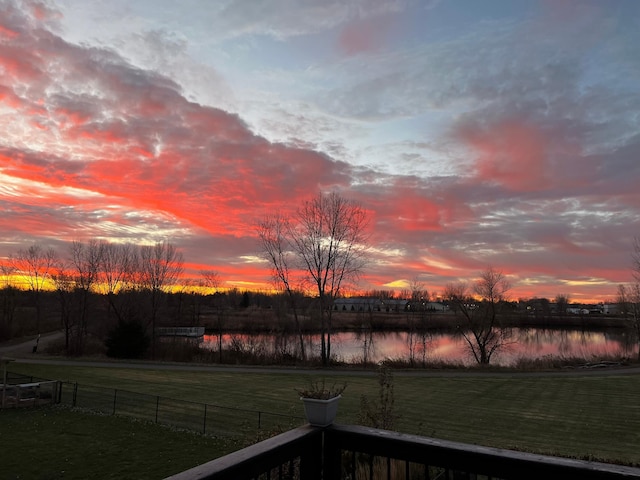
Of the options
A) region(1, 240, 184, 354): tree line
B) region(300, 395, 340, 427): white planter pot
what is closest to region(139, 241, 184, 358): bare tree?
region(1, 240, 184, 354): tree line

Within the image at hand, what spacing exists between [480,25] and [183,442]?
46.9 feet

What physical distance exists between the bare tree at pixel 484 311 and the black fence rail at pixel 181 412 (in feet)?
82.8

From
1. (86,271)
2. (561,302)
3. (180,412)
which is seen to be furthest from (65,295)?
(561,302)

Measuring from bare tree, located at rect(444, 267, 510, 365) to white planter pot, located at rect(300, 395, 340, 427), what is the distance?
116 feet

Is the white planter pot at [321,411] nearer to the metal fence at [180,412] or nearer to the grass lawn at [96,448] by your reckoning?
the grass lawn at [96,448]

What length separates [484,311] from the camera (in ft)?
132

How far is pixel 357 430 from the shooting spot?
116 inches

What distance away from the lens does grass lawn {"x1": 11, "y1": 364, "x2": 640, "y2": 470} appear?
1286cm

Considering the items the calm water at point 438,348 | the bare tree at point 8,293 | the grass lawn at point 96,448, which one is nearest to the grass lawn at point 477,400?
the grass lawn at point 96,448

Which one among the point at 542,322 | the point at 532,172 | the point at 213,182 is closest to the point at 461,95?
the point at 532,172

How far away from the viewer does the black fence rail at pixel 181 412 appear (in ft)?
45.9

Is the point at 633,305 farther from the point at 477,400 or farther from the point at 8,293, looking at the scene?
the point at 8,293

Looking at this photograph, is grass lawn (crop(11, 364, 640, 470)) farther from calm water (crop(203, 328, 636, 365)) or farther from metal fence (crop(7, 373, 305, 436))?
calm water (crop(203, 328, 636, 365))

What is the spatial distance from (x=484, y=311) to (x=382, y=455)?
40.6 metres
